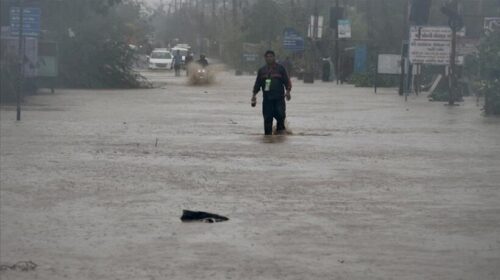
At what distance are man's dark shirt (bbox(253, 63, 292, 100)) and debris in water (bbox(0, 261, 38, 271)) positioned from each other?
584 inches

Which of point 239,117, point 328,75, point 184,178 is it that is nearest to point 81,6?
point 328,75

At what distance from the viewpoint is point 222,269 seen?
9.45 meters

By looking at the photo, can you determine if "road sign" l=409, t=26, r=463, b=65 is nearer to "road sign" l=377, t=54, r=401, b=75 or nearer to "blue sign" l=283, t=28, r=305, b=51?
"road sign" l=377, t=54, r=401, b=75

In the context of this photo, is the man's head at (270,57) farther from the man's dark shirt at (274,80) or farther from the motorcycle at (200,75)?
the motorcycle at (200,75)

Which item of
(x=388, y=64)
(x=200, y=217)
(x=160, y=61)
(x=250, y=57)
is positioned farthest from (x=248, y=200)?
(x=160, y=61)

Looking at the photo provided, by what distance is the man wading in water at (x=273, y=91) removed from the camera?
2419cm

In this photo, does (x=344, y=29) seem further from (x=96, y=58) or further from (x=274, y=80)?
(x=274, y=80)

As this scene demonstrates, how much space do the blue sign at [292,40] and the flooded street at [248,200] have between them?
144ft

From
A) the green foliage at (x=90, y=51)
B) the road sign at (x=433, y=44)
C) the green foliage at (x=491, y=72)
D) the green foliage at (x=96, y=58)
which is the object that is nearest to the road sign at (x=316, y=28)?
the green foliage at (x=90, y=51)

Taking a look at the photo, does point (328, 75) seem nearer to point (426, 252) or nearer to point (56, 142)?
point (56, 142)

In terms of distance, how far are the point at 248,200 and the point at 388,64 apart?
40441 millimetres

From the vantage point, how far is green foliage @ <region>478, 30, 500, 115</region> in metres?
33.7

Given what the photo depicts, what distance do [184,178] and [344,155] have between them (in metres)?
4.50

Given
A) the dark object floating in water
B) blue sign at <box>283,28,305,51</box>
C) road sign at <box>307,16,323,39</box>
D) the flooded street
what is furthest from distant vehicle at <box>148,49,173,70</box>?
the dark object floating in water
